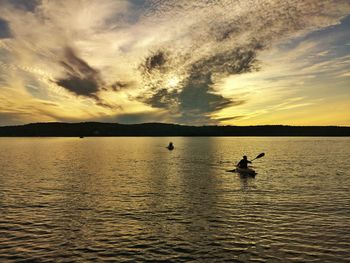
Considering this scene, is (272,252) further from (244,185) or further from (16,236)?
(244,185)

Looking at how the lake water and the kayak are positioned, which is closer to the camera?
the lake water

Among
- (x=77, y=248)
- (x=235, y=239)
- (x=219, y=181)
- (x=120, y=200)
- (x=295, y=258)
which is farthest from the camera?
(x=219, y=181)

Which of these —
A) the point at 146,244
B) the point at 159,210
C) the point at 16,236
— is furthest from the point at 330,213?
the point at 16,236

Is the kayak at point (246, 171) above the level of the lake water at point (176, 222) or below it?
above

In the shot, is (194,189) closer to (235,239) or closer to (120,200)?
(120,200)

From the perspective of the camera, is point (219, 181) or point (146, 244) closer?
point (146, 244)

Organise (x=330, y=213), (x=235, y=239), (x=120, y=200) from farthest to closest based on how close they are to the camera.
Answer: (x=120, y=200) < (x=330, y=213) < (x=235, y=239)

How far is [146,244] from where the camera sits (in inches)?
827

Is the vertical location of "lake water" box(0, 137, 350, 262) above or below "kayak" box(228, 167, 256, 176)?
below

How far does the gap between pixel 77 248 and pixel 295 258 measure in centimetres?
1313

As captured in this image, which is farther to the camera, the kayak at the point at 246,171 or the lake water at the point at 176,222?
the kayak at the point at 246,171

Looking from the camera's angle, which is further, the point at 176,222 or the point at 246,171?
the point at 246,171

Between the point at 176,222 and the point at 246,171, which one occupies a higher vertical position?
the point at 246,171

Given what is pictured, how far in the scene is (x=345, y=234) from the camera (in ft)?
73.9
